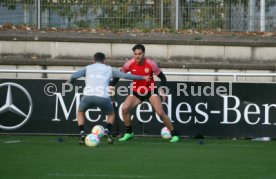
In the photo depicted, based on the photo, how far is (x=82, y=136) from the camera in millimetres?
18250

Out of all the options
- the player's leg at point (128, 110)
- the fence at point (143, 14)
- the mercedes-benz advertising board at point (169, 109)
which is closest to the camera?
the player's leg at point (128, 110)

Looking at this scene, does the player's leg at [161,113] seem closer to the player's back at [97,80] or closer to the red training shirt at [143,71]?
the red training shirt at [143,71]

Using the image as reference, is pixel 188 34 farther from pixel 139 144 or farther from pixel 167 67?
pixel 139 144

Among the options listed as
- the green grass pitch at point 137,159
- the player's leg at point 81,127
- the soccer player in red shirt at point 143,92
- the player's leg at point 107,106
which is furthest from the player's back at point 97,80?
the soccer player in red shirt at point 143,92

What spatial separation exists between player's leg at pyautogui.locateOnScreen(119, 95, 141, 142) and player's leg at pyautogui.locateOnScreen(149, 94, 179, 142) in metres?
0.35

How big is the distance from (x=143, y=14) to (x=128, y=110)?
715 cm

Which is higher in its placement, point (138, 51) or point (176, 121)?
point (138, 51)

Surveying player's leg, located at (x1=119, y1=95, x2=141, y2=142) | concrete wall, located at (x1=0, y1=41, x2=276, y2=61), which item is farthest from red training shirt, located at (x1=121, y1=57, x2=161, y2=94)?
concrete wall, located at (x1=0, y1=41, x2=276, y2=61)

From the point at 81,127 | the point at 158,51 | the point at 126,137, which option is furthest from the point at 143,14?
the point at 81,127

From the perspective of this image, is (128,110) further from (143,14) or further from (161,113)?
(143,14)

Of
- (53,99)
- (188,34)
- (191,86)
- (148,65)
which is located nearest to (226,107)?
(191,86)

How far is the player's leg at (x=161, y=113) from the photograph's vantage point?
19.5m

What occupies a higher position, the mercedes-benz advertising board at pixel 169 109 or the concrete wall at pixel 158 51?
the concrete wall at pixel 158 51

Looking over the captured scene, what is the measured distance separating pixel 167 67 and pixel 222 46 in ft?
5.80
